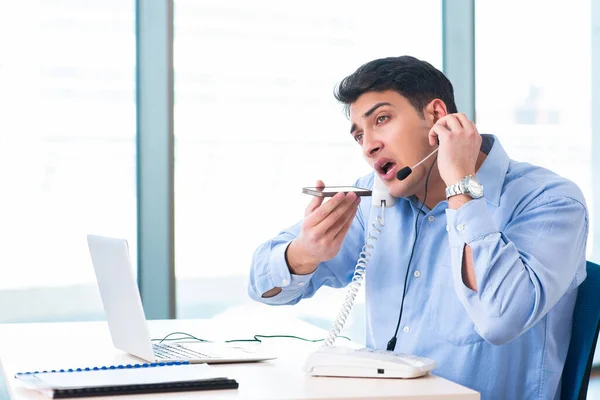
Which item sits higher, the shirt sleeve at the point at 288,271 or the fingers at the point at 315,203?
the fingers at the point at 315,203

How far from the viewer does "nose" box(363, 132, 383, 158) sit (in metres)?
2.04

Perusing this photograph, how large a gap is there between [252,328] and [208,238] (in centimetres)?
155

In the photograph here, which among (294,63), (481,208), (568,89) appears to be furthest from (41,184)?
(568,89)

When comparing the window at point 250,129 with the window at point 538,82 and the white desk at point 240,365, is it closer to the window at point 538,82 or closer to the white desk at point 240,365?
the window at point 538,82

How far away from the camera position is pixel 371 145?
6.70ft

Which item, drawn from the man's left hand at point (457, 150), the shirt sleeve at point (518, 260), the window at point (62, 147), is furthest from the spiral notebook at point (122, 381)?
the window at point (62, 147)

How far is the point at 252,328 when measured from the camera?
2346 millimetres

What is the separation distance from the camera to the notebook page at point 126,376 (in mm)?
1418

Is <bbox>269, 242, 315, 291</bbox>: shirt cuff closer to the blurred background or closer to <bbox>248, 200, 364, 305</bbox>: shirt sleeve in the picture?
<bbox>248, 200, 364, 305</bbox>: shirt sleeve

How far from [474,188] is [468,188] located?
1cm

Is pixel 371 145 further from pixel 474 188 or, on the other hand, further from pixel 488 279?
pixel 488 279

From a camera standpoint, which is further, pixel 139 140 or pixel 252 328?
pixel 139 140

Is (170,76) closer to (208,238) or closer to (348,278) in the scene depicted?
(208,238)

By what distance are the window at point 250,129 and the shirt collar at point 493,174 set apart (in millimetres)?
2101
